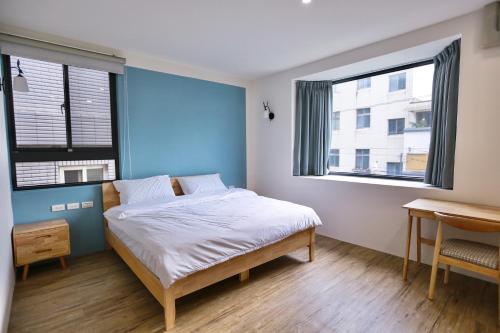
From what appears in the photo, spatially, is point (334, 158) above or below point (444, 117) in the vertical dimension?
below

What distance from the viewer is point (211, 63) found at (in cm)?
356

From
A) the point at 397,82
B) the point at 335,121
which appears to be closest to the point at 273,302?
the point at 335,121

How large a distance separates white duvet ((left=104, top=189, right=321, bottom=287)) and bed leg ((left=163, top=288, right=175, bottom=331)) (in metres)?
0.12

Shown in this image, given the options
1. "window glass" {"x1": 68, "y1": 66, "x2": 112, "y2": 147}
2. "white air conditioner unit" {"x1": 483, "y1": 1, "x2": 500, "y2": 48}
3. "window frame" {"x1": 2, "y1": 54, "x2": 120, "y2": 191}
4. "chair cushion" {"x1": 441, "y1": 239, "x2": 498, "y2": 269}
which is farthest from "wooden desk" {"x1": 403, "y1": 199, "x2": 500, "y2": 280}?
"window glass" {"x1": 68, "y1": 66, "x2": 112, "y2": 147}

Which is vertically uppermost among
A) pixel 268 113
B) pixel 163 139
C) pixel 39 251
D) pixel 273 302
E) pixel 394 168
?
pixel 268 113

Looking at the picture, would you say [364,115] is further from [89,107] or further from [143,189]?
[89,107]

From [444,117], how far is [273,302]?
98.0 inches

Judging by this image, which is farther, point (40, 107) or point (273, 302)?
point (40, 107)

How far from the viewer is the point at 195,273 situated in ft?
6.25

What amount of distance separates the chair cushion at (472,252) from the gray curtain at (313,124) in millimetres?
1986

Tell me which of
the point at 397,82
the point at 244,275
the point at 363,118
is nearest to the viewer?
the point at 244,275

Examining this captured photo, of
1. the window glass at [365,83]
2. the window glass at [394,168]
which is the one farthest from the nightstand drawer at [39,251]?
the window glass at [365,83]

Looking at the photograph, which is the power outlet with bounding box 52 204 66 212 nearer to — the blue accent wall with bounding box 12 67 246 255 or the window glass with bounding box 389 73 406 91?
the blue accent wall with bounding box 12 67 246 255

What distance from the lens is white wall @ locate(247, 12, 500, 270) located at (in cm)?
224
